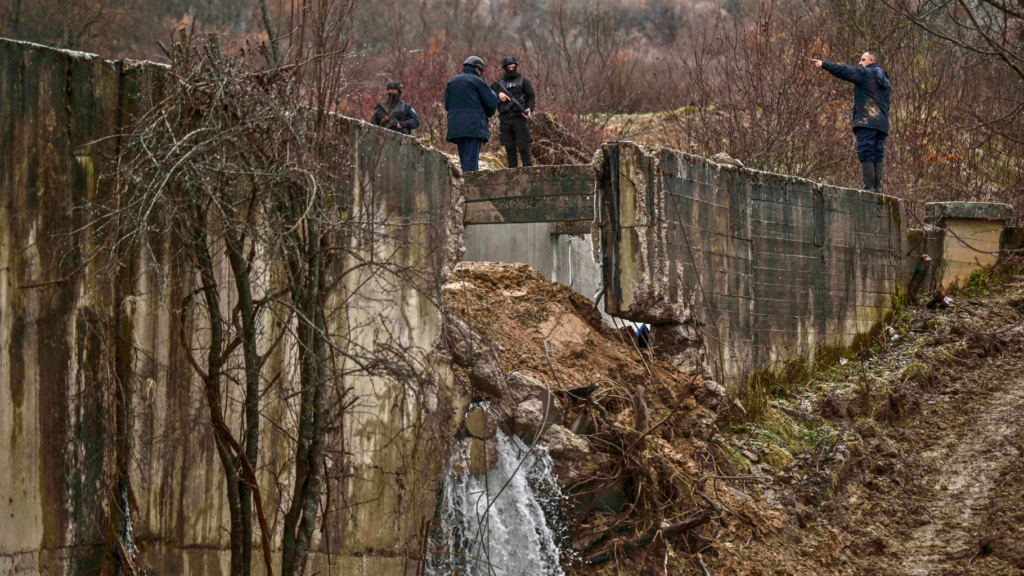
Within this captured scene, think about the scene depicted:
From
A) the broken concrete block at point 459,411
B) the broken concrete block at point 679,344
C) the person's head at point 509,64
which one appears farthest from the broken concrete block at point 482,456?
the person's head at point 509,64

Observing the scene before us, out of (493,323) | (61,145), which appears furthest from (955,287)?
(61,145)

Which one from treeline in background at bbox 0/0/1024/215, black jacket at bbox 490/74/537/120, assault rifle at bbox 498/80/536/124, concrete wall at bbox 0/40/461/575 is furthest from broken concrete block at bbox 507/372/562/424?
black jacket at bbox 490/74/537/120

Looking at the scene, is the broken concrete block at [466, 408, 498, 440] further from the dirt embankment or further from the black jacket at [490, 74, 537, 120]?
the black jacket at [490, 74, 537, 120]

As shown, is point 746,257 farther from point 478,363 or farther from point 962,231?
point 962,231

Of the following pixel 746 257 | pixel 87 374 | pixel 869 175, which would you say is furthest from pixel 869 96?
pixel 87 374

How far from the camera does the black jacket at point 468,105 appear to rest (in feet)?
33.5

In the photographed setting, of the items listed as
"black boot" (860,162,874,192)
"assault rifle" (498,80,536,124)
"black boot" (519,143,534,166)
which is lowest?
"black boot" (860,162,874,192)

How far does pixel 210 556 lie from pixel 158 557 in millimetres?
310

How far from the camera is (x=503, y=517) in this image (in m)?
6.73

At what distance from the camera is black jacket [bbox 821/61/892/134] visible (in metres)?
10.9

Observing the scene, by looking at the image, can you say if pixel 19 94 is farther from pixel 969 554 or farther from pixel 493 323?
pixel 969 554

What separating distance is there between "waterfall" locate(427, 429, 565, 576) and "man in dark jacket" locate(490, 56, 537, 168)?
5.13 metres

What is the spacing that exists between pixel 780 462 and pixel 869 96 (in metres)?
4.55

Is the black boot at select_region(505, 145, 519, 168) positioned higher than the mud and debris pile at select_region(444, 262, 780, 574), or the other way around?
the black boot at select_region(505, 145, 519, 168)
